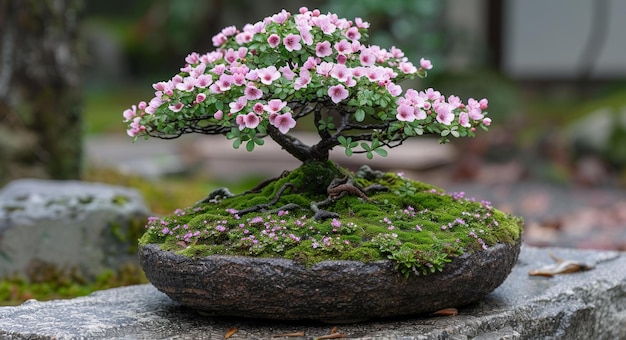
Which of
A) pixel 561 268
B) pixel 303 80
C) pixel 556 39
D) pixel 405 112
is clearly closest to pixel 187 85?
pixel 303 80

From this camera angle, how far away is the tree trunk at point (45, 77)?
5461mm

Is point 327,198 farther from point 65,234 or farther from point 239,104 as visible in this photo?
point 65,234

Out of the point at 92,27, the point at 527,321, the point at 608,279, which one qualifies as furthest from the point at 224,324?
the point at 92,27

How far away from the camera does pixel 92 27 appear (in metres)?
17.7

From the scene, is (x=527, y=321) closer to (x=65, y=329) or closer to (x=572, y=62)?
(x=65, y=329)

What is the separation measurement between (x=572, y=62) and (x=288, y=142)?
10.9m

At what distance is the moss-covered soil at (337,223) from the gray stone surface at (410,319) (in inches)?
8.9

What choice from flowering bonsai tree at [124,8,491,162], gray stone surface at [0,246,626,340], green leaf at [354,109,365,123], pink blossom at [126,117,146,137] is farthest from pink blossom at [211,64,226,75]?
gray stone surface at [0,246,626,340]

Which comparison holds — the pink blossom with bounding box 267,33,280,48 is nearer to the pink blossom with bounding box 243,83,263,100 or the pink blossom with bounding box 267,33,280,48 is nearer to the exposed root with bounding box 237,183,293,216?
the pink blossom with bounding box 243,83,263,100

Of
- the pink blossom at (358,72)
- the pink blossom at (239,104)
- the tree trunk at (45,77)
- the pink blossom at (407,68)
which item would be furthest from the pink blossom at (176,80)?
the tree trunk at (45,77)

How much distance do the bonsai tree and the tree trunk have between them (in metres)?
2.99

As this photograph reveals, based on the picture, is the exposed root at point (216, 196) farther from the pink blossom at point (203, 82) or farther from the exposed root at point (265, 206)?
the pink blossom at point (203, 82)

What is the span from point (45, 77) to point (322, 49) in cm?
346

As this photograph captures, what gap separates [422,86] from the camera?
439 inches
